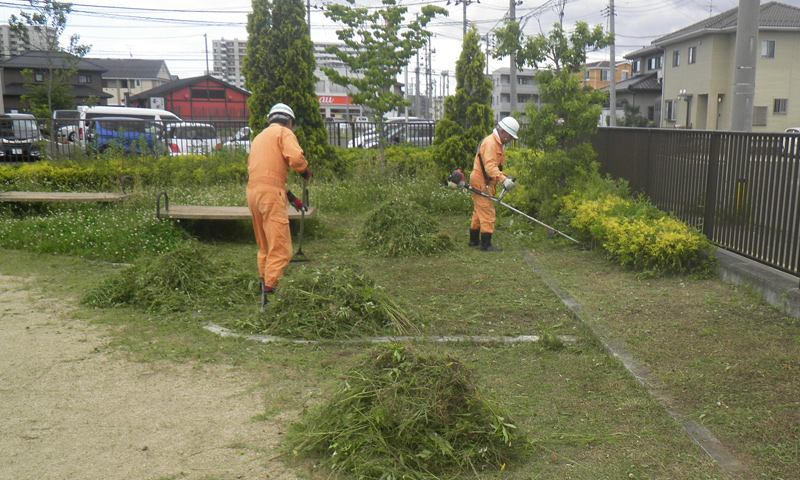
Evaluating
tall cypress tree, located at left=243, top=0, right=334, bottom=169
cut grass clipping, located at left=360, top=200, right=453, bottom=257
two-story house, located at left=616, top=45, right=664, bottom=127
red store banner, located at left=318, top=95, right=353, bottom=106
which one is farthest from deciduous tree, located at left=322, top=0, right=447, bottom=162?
red store banner, located at left=318, top=95, right=353, bottom=106

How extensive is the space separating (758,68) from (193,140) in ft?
103

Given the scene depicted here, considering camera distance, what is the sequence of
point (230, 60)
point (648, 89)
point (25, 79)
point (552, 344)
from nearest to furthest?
point (552, 344), point (648, 89), point (25, 79), point (230, 60)

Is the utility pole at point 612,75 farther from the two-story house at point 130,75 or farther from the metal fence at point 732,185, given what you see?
the two-story house at point 130,75

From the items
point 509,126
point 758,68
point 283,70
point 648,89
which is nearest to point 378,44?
point 283,70

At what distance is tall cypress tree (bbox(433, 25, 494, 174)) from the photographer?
14.1 m

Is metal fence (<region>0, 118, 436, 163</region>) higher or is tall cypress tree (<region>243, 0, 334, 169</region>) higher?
tall cypress tree (<region>243, 0, 334, 169</region>)

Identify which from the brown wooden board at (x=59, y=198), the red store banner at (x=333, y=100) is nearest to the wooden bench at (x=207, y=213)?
the brown wooden board at (x=59, y=198)

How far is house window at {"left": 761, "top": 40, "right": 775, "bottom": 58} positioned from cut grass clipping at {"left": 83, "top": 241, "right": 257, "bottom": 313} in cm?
3781

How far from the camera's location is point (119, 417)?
3969mm

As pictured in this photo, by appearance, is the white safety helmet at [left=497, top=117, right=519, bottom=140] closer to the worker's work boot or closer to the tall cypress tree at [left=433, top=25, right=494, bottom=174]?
the worker's work boot

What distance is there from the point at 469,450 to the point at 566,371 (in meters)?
1.50

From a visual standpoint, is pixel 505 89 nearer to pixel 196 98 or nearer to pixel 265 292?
pixel 196 98

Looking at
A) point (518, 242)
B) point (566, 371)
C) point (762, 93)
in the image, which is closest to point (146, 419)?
point (566, 371)

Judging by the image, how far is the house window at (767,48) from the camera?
36378 millimetres
